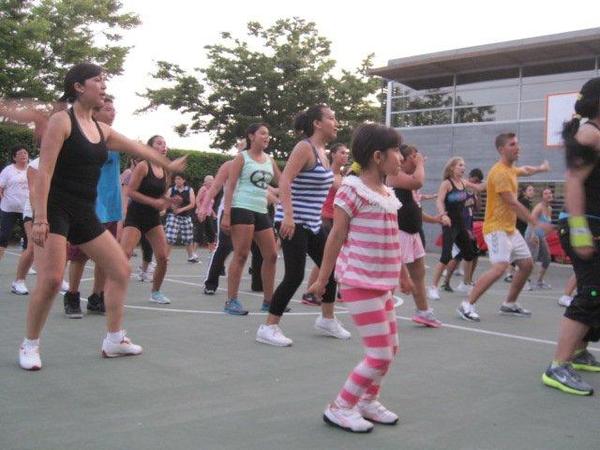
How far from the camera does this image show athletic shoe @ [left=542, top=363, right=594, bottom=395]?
429cm

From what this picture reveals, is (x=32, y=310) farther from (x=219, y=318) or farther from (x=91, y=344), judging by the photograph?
(x=219, y=318)

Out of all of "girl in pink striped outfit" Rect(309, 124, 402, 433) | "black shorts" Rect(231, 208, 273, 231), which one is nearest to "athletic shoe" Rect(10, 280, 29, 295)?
"black shorts" Rect(231, 208, 273, 231)

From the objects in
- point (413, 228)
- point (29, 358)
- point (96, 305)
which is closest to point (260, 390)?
point (29, 358)

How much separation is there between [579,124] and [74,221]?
343cm

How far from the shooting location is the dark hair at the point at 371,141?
366cm

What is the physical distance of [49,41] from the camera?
26.2 meters

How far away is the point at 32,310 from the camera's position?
15.1 feet

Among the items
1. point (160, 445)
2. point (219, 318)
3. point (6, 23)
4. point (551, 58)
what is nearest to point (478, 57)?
point (551, 58)

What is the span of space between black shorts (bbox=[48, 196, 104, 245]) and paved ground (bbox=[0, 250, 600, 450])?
35.6 inches

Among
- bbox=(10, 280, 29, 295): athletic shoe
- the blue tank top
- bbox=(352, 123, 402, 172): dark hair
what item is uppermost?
bbox=(352, 123, 402, 172): dark hair

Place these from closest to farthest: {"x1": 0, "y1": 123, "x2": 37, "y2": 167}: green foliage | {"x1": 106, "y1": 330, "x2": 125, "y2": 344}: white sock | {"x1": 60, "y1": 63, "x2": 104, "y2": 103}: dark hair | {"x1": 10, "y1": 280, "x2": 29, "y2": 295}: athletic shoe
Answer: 1. {"x1": 60, "y1": 63, "x2": 104, "y2": 103}: dark hair
2. {"x1": 106, "y1": 330, "x2": 125, "y2": 344}: white sock
3. {"x1": 10, "y1": 280, "x2": 29, "y2": 295}: athletic shoe
4. {"x1": 0, "y1": 123, "x2": 37, "y2": 167}: green foliage

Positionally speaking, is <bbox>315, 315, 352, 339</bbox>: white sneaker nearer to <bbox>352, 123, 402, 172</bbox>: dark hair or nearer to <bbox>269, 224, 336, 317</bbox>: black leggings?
<bbox>269, 224, 336, 317</bbox>: black leggings

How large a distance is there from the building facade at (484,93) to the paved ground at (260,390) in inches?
631

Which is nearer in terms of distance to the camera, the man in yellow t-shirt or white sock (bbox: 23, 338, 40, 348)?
white sock (bbox: 23, 338, 40, 348)
